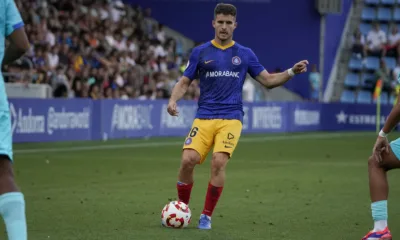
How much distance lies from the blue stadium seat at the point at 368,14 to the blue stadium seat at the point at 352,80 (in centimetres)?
309

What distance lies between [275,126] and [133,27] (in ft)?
23.1

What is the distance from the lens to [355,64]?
43.1 meters

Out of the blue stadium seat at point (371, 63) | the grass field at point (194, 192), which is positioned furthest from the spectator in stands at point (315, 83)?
the grass field at point (194, 192)

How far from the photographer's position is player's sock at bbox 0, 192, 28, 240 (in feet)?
21.0

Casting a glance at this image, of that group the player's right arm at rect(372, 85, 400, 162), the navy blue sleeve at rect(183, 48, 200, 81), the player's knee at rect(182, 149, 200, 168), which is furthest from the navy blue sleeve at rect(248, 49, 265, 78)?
the player's right arm at rect(372, 85, 400, 162)

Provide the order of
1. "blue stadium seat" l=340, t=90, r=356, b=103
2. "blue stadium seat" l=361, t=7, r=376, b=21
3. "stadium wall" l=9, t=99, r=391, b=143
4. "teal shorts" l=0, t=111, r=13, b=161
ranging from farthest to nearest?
"blue stadium seat" l=361, t=7, r=376, b=21, "blue stadium seat" l=340, t=90, r=356, b=103, "stadium wall" l=9, t=99, r=391, b=143, "teal shorts" l=0, t=111, r=13, b=161

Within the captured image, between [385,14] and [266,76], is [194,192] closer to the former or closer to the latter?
[266,76]

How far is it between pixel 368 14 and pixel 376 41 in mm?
2589

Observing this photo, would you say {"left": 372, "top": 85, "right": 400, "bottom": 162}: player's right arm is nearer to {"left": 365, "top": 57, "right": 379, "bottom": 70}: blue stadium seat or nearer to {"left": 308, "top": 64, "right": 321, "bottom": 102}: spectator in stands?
{"left": 308, "top": 64, "right": 321, "bottom": 102}: spectator in stands

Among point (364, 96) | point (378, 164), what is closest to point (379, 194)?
point (378, 164)

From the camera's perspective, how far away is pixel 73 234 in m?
9.77

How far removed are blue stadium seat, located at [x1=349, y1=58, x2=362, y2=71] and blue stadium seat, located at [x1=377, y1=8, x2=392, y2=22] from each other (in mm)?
2461

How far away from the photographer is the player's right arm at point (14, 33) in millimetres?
6371

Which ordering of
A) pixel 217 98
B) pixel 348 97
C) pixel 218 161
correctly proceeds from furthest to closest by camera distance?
pixel 348 97, pixel 217 98, pixel 218 161
